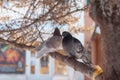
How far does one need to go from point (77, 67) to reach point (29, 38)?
0.97 metres

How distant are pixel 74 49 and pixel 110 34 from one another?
879 mm

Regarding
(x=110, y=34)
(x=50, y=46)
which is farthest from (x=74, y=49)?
(x=110, y=34)

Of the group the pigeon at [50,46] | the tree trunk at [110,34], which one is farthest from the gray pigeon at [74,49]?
the tree trunk at [110,34]

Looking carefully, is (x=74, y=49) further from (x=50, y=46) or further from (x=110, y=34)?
(x=110, y=34)

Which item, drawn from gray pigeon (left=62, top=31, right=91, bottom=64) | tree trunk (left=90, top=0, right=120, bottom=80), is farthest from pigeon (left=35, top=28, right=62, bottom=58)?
tree trunk (left=90, top=0, right=120, bottom=80)

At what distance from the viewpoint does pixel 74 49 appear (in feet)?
8.88

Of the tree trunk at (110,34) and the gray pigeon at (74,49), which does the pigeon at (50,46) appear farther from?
the tree trunk at (110,34)

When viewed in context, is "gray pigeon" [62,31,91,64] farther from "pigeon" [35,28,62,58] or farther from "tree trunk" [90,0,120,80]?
"tree trunk" [90,0,120,80]

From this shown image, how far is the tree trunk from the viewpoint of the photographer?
5.99ft

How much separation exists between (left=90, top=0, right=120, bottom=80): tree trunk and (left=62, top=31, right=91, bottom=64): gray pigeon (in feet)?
2.05

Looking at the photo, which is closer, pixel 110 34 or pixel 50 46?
pixel 110 34

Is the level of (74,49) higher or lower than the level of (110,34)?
lower

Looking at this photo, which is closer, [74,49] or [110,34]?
[110,34]

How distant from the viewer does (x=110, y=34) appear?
185 cm
